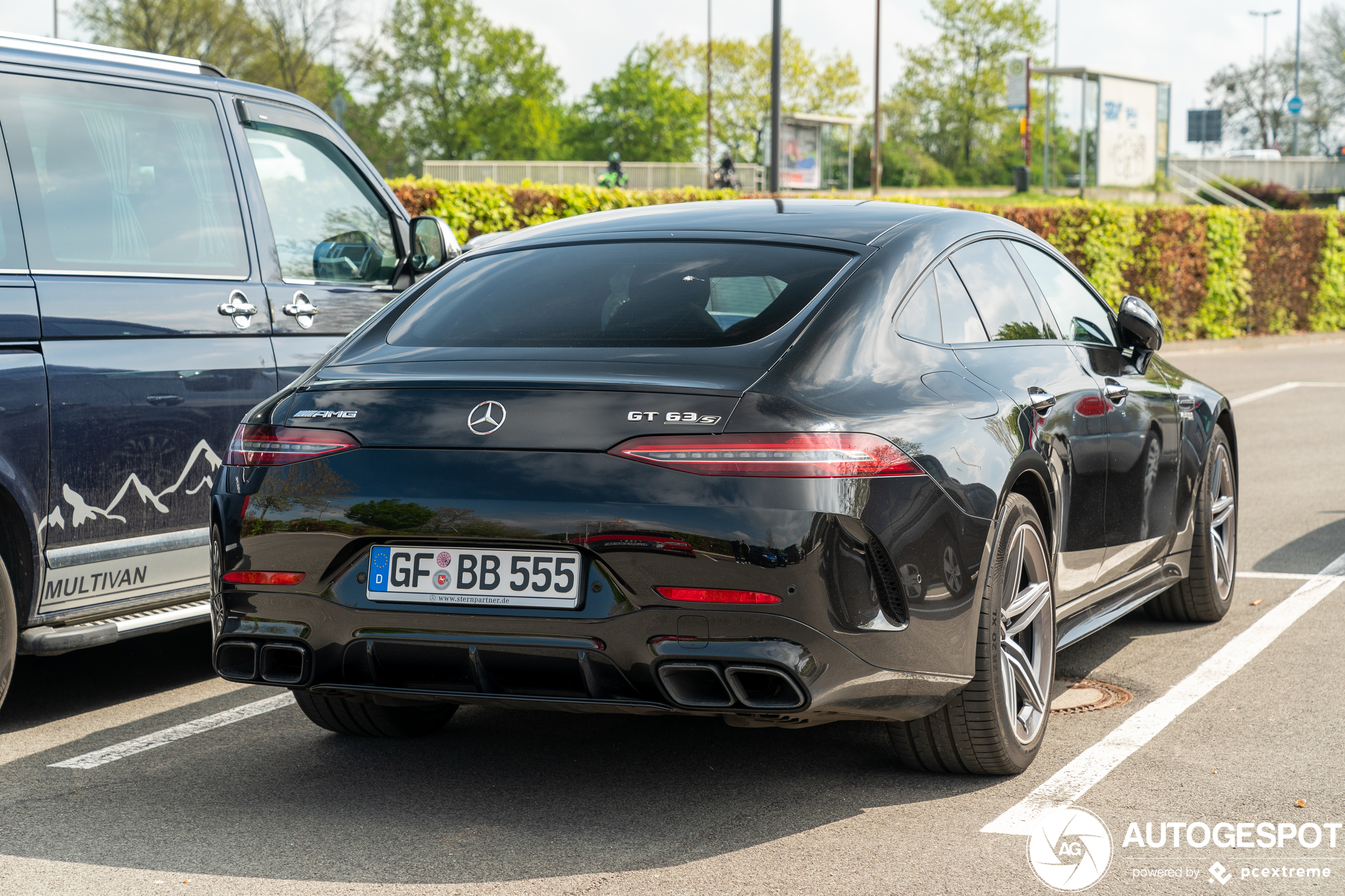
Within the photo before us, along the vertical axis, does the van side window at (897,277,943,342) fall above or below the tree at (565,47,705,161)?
below

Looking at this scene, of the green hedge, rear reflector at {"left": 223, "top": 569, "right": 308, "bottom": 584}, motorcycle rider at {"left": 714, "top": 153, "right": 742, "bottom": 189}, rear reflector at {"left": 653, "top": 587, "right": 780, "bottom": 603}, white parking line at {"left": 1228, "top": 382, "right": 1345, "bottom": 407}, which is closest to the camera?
rear reflector at {"left": 653, "top": 587, "right": 780, "bottom": 603}

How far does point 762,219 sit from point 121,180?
230 cm

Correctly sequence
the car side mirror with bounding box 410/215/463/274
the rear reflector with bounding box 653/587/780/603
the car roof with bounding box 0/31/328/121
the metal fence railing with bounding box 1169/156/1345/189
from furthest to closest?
the metal fence railing with bounding box 1169/156/1345/189 → the car side mirror with bounding box 410/215/463/274 → the car roof with bounding box 0/31/328/121 → the rear reflector with bounding box 653/587/780/603

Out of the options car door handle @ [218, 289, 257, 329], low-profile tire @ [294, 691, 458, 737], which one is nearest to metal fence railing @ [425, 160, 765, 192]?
car door handle @ [218, 289, 257, 329]

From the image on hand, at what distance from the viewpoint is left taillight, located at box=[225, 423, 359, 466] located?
3.71 meters

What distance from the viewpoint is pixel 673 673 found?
3473 mm

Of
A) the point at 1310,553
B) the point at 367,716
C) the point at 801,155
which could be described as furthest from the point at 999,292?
the point at 801,155

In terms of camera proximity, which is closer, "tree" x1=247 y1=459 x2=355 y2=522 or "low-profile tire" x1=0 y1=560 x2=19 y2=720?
"tree" x1=247 y1=459 x2=355 y2=522

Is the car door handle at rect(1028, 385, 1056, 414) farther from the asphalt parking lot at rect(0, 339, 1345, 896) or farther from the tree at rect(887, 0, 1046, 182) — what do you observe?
the tree at rect(887, 0, 1046, 182)

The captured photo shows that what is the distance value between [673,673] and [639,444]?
1.75ft

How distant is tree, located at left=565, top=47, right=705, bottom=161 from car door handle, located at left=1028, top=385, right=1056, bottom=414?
85401 mm

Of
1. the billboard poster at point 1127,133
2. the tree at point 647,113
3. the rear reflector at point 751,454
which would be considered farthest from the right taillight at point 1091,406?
the tree at point 647,113

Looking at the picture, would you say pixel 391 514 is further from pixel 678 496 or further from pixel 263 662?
pixel 678 496

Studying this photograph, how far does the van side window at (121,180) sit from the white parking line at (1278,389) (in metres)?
12.6
